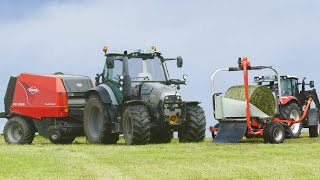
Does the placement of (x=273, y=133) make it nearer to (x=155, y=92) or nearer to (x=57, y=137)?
(x=155, y=92)

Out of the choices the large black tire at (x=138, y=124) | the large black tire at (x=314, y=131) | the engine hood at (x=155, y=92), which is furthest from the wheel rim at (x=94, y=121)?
the large black tire at (x=314, y=131)

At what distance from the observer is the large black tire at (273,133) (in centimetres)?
2069

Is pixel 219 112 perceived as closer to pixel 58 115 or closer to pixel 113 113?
pixel 113 113

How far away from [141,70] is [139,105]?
171cm

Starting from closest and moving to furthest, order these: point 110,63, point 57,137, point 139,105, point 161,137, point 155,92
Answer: point 139,105, point 155,92, point 110,63, point 161,137, point 57,137

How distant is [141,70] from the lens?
21922 mm

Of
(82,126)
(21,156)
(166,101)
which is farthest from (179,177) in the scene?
(82,126)

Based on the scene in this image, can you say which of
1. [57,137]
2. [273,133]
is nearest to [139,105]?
[273,133]

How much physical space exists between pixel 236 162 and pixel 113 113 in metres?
7.53

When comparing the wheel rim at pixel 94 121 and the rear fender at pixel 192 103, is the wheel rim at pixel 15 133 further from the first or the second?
the rear fender at pixel 192 103

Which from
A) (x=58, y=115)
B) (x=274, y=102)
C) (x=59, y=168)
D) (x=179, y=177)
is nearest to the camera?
(x=179, y=177)

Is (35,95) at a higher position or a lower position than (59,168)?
higher

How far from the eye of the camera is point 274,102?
72.9ft

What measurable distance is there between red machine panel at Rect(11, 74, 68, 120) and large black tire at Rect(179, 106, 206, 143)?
184 inches
